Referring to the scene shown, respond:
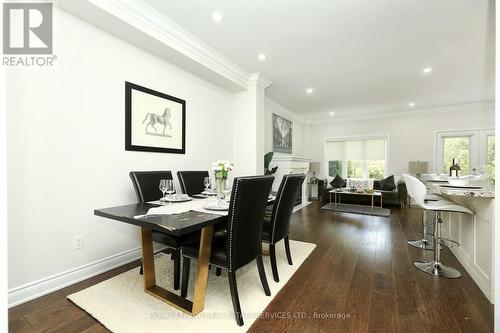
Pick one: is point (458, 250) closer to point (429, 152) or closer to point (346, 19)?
point (346, 19)

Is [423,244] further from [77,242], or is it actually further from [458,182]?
[77,242]

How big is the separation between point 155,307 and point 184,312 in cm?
25

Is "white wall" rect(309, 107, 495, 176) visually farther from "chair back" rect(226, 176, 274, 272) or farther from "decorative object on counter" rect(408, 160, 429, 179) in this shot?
"chair back" rect(226, 176, 274, 272)

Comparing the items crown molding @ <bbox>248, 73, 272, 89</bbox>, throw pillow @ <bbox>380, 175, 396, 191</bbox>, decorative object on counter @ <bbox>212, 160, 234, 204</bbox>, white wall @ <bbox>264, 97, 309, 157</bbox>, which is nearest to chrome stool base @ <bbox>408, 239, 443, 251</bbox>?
decorative object on counter @ <bbox>212, 160, 234, 204</bbox>

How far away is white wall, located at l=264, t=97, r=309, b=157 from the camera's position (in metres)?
5.37

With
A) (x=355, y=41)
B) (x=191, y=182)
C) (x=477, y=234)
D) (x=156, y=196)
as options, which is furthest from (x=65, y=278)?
(x=355, y=41)

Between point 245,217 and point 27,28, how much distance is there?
2.34 metres

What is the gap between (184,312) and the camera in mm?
1632

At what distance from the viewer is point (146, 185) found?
7.39 ft

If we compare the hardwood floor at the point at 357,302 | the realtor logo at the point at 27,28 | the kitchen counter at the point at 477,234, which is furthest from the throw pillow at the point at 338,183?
the realtor logo at the point at 27,28

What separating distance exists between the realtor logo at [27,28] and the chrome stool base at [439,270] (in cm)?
406

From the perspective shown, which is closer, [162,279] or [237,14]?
[162,279]

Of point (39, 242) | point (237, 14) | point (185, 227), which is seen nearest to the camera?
point (185, 227)

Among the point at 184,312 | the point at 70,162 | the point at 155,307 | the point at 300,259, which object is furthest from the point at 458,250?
the point at 70,162
